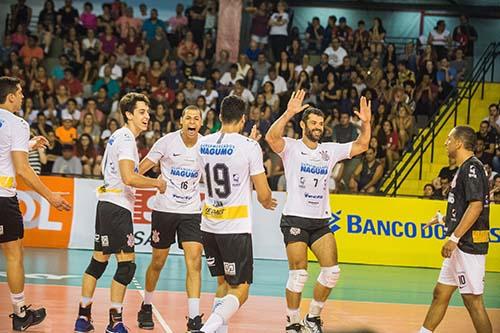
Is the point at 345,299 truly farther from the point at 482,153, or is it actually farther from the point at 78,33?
the point at 78,33

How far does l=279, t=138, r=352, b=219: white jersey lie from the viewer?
34.9 feet

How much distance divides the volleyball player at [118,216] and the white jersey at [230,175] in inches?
39.8

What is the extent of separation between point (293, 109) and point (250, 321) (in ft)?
9.89

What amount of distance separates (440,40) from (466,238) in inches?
668

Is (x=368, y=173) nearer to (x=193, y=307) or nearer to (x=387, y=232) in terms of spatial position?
(x=387, y=232)

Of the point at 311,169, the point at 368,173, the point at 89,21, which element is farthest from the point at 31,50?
the point at 311,169

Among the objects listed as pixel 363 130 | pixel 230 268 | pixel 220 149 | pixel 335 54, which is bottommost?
pixel 230 268

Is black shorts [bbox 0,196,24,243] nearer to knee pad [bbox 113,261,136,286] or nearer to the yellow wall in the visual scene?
knee pad [bbox 113,261,136,286]

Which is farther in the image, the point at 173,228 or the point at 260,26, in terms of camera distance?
the point at 260,26

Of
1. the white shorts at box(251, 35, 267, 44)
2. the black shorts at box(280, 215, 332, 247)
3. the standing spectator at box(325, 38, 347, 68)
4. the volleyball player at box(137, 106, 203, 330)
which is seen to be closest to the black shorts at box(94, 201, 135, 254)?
the volleyball player at box(137, 106, 203, 330)

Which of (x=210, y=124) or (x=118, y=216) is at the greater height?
(x=210, y=124)

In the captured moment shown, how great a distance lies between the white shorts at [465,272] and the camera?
9.30 metres

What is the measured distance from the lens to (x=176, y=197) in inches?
428

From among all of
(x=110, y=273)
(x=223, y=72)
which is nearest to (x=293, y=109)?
(x=110, y=273)
